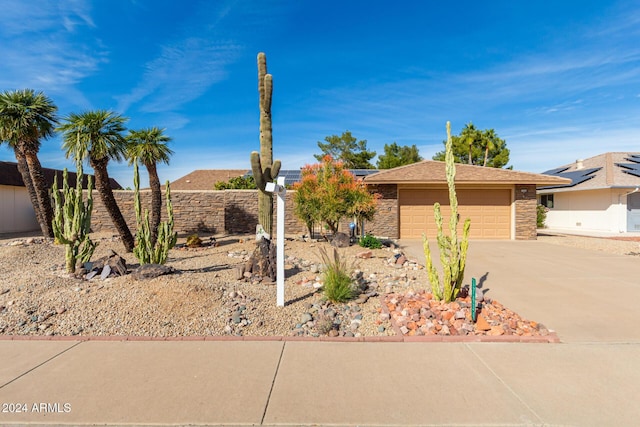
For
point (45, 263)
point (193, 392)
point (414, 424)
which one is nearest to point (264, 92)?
point (45, 263)

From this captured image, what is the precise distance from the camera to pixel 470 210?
17.4 metres

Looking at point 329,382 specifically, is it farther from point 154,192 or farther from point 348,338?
point 154,192

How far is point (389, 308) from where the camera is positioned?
5.95 m

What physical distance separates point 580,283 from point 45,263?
525 inches

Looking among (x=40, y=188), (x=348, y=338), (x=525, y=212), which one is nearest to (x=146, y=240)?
(x=348, y=338)

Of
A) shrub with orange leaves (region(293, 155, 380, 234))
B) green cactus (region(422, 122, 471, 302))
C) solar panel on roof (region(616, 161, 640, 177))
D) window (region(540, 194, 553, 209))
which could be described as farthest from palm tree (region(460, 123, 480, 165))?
green cactus (region(422, 122, 471, 302))

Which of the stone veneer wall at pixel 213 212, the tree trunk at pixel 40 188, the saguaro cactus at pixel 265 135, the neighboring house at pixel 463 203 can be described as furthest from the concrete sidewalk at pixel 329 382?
the stone veneer wall at pixel 213 212

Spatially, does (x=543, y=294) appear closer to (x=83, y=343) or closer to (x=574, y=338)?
(x=574, y=338)

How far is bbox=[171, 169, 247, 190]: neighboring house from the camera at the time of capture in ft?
107

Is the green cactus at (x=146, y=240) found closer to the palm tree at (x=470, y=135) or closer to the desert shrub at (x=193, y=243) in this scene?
the desert shrub at (x=193, y=243)

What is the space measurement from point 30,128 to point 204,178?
2116 centimetres

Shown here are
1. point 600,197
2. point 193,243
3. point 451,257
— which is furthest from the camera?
point 600,197

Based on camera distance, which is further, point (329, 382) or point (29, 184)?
point (29, 184)

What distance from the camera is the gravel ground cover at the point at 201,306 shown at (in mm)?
5254
